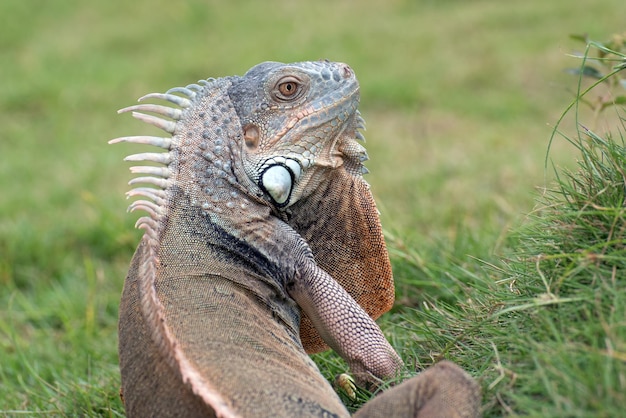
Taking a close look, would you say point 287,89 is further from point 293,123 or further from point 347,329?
point 347,329

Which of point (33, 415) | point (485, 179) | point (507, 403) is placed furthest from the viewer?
point (485, 179)

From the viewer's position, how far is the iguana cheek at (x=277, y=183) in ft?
10.8

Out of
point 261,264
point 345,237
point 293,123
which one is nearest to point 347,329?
point 261,264

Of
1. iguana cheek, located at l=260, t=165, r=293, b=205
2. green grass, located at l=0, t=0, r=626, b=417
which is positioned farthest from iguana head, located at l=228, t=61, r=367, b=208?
green grass, located at l=0, t=0, r=626, b=417

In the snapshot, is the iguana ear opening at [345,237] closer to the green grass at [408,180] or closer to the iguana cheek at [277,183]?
the iguana cheek at [277,183]

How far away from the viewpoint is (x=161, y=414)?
2.70 meters

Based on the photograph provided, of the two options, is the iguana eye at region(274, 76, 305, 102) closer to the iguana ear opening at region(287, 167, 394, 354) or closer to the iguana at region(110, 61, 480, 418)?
the iguana at region(110, 61, 480, 418)

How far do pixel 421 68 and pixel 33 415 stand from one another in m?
8.18

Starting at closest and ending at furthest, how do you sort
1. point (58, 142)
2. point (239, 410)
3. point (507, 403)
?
point (239, 410) → point (507, 403) → point (58, 142)

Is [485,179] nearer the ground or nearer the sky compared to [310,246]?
nearer the ground

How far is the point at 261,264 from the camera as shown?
10.7 ft

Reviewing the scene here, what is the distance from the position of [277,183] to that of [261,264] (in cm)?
32

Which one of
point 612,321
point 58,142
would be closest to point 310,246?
point 612,321

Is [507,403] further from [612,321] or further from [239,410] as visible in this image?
[239,410]
